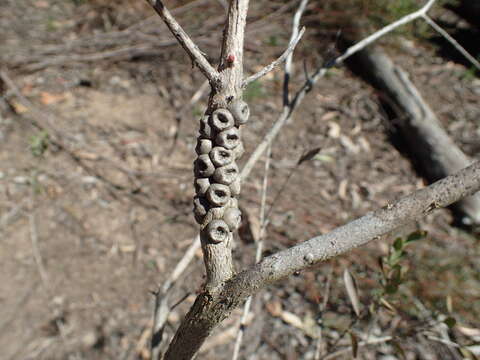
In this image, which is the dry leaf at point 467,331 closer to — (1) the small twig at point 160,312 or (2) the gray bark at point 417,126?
(2) the gray bark at point 417,126

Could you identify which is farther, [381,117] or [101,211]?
[381,117]

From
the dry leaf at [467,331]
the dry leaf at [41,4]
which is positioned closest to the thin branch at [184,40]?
the dry leaf at [467,331]

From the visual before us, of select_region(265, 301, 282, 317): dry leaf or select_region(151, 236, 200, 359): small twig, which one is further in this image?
select_region(265, 301, 282, 317): dry leaf

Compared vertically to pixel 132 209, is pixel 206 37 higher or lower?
higher

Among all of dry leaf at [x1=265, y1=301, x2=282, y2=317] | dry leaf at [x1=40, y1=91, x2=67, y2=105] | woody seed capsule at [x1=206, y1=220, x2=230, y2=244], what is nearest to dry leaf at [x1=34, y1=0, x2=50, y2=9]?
dry leaf at [x1=40, y1=91, x2=67, y2=105]

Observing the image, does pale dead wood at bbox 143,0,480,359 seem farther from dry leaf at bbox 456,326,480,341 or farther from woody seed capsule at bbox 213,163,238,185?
dry leaf at bbox 456,326,480,341

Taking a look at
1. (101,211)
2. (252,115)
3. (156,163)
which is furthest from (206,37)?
(101,211)

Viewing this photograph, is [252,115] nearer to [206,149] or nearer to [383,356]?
[383,356]
